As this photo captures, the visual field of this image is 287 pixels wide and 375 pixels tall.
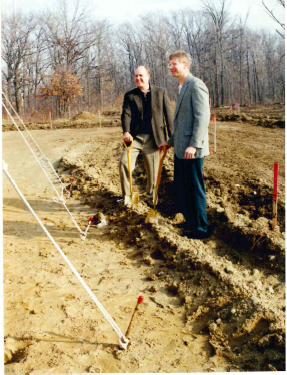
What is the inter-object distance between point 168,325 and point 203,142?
191 cm

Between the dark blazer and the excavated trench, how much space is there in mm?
1136

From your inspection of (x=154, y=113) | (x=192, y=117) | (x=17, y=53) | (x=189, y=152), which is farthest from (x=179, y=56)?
(x=17, y=53)

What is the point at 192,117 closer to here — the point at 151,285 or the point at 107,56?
the point at 151,285

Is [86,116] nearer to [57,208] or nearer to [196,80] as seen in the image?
[57,208]

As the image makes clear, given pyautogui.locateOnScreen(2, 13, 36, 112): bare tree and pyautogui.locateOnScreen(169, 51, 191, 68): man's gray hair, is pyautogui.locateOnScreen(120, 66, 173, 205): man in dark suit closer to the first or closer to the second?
pyautogui.locateOnScreen(169, 51, 191, 68): man's gray hair

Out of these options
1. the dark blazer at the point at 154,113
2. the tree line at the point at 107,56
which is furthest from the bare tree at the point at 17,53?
the dark blazer at the point at 154,113

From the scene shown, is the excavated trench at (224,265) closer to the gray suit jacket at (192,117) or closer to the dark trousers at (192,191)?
the dark trousers at (192,191)

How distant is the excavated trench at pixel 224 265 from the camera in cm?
271

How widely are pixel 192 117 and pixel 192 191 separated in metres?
0.80

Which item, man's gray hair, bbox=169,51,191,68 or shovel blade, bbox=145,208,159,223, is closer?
man's gray hair, bbox=169,51,191,68

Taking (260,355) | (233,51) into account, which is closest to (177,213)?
(260,355)

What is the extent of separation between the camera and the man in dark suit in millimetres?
5047

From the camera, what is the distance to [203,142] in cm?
394

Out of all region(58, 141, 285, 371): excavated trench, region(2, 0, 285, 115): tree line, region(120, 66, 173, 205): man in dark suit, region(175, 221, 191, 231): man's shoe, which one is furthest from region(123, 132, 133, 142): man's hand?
region(2, 0, 285, 115): tree line
